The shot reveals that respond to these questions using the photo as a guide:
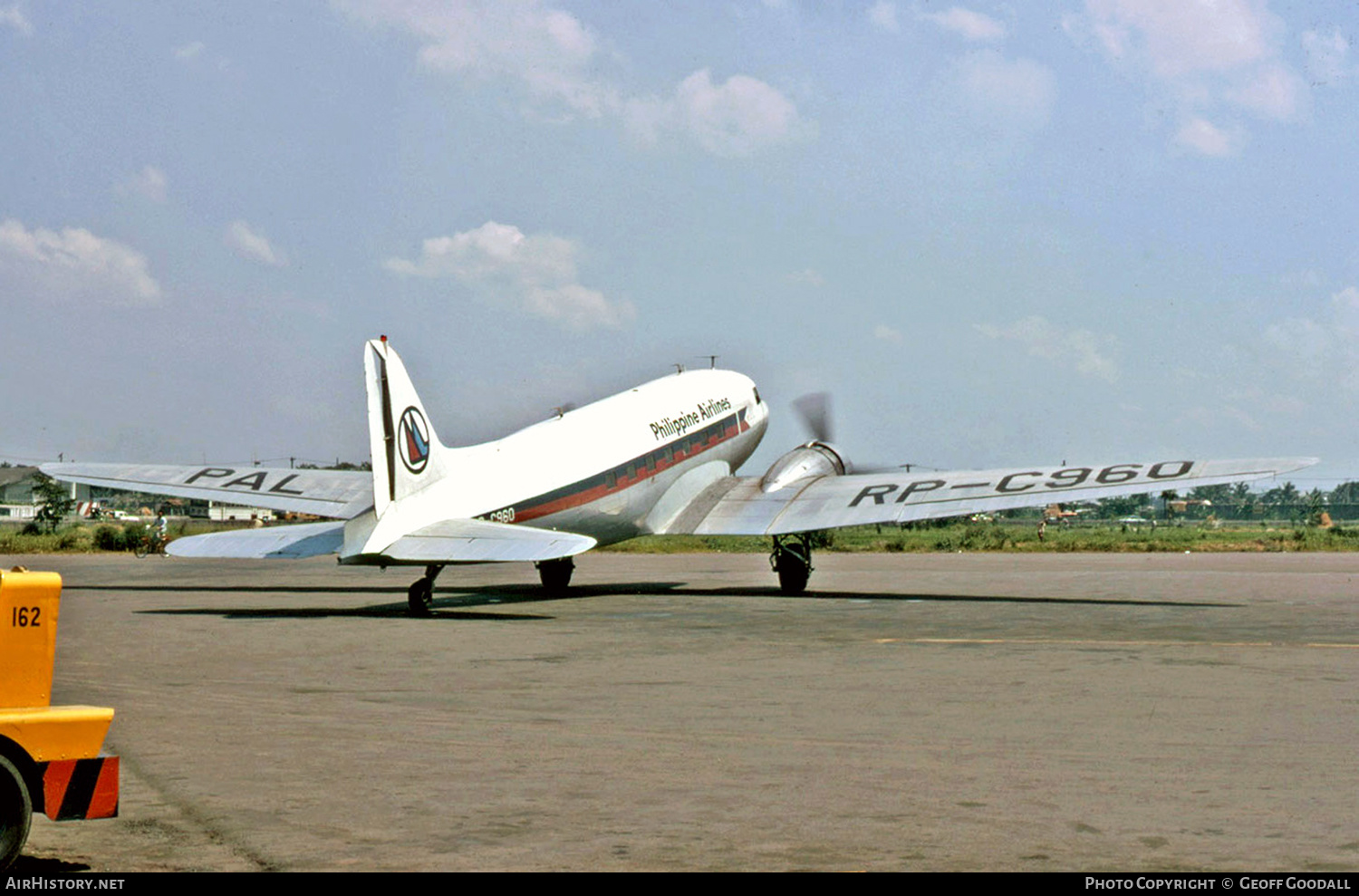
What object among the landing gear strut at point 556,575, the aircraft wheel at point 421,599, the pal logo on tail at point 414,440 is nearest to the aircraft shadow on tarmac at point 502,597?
the aircraft wheel at point 421,599

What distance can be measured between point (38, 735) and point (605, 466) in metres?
24.5

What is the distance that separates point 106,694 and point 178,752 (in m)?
4.16

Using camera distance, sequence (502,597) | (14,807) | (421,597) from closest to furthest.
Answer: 1. (14,807)
2. (421,597)
3. (502,597)

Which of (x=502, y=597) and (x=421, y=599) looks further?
(x=502, y=597)

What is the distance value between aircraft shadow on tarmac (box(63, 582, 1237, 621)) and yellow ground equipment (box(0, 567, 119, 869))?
18032mm

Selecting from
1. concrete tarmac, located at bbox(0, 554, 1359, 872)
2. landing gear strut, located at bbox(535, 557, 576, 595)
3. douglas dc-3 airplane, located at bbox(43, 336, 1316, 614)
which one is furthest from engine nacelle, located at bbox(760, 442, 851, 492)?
concrete tarmac, located at bbox(0, 554, 1359, 872)

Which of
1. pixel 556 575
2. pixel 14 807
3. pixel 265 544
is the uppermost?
pixel 265 544

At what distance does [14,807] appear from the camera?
7.22 metres

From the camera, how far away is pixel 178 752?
37.4 feet

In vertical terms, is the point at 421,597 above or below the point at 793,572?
below

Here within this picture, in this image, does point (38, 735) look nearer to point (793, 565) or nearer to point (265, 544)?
point (265, 544)

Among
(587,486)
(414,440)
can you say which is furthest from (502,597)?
(414,440)

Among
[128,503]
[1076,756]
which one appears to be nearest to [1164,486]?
[1076,756]

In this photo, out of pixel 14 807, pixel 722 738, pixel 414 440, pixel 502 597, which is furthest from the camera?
pixel 502 597
